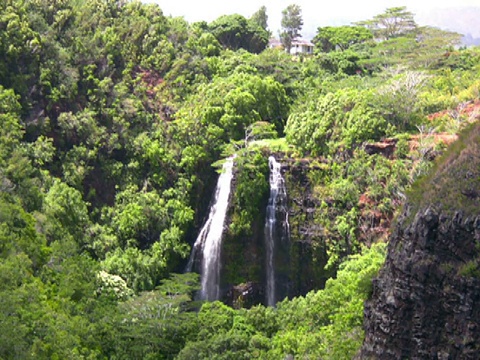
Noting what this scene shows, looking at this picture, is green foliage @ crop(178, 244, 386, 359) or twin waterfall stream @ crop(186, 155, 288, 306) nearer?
green foliage @ crop(178, 244, 386, 359)

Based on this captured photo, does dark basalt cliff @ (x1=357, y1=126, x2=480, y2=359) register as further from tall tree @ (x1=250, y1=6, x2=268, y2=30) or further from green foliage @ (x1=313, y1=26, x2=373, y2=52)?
tall tree @ (x1=250, y1=6, x2=268, y2=30)

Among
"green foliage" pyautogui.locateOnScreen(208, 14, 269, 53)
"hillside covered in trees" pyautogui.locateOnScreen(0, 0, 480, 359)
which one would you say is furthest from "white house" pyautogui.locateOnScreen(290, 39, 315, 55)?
"hillside covered in trees" pyautogui.locateOnScreen(0, 0, 480, 359)

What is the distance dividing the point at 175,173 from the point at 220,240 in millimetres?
4497

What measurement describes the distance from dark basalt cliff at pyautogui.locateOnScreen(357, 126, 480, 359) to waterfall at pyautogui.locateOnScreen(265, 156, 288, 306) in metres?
15.9

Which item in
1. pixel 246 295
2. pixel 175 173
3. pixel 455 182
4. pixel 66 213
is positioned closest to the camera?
pixel 455 182

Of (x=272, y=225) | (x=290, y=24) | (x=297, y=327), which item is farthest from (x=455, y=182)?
(x=290, y=24)

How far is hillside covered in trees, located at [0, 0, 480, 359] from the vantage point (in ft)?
65.1

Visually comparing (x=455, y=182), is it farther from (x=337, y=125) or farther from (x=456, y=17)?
(x=456, y=17)

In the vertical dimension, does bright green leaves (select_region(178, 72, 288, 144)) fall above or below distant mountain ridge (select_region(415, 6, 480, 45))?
below

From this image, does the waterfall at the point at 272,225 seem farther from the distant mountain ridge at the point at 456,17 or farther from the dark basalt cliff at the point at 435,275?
the distant mountain ridge at the point at 456,17

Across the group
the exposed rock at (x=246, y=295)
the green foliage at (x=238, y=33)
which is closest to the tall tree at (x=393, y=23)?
the green foliage at (x=238, y=33)

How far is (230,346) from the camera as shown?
61.2ft

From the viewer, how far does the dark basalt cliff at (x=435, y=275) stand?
34.4ft

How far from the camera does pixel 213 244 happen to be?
2842cm
